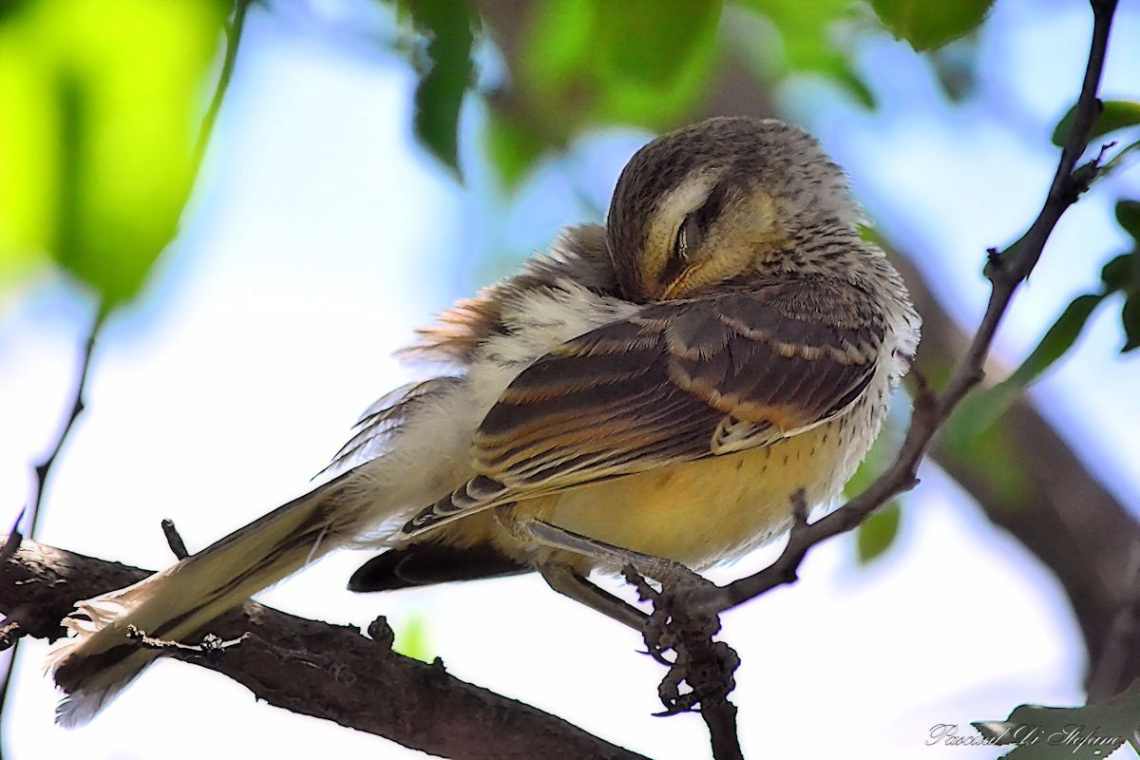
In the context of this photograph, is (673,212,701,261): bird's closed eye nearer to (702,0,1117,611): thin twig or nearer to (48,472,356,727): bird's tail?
(48,472,356,727): bird's tail

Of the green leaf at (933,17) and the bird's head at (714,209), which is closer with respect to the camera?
the green leaf at (933,17)

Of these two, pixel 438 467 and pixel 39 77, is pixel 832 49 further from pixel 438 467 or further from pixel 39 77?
pixel 39 77

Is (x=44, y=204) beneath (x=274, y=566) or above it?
beneath

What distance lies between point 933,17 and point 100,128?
1319 mm

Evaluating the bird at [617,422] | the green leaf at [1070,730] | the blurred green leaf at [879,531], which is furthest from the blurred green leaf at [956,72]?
the green leaf at [1070,730]

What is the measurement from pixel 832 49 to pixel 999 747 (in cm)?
260

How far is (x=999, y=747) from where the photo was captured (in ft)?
7.98

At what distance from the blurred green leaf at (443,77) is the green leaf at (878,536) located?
3199 millimetres

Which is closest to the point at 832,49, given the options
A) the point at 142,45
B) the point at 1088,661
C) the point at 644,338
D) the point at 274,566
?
the point at 644,338

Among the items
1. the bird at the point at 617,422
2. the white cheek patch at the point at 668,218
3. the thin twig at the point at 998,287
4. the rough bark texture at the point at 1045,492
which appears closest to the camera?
the thin twig at the point at 998,287

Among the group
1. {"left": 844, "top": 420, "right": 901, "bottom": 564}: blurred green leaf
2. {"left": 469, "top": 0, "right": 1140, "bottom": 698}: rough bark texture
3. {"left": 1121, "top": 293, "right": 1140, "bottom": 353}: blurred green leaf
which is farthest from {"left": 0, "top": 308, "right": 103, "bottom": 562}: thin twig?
{"left": 469, "top": 0, "right": 1140, "bottom": 698}: rough bark texture

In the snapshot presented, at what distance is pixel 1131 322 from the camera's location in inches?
95.9

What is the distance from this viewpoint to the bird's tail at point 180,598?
3094mm

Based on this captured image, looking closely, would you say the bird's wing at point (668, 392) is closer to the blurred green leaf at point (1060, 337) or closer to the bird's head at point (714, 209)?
the bird's head at point (714, 209)
